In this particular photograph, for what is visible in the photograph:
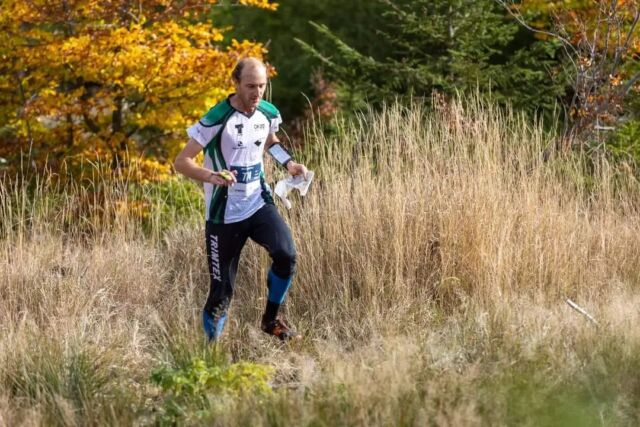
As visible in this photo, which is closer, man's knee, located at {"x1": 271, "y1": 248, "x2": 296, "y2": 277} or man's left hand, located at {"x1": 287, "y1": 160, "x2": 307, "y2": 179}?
man's knee, located at {"x1": 271, "y1": 248, "x2": 296, "y2": 277}

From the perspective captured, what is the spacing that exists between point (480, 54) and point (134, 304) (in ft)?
23.3

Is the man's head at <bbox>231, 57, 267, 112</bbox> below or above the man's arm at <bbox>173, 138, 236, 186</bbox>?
above

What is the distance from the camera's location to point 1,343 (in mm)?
6258

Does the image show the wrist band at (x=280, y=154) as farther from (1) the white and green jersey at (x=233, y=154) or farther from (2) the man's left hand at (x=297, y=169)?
(1) the white and green jersey at (x=233, y=154)

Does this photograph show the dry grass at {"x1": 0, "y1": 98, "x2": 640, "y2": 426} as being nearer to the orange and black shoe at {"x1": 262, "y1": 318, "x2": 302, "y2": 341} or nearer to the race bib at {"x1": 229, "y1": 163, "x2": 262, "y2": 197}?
the orange and black shoe at {"x1": 262, "y1": 318, "x2": 302, "y2": 341}

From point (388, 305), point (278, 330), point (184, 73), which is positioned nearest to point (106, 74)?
point (184, 73)

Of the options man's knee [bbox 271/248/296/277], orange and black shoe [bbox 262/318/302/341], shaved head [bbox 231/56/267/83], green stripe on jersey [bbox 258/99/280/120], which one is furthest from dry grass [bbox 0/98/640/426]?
shaved head [bbox 231/56/267/83]

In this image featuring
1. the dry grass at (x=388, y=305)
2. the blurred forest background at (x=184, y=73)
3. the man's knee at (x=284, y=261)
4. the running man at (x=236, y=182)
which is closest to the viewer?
the dry grass at (x=388, y=305)

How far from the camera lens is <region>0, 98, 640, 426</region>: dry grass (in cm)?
522

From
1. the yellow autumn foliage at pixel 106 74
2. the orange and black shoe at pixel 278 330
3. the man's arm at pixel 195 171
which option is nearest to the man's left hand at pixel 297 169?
the man's arm at pixel 195 171

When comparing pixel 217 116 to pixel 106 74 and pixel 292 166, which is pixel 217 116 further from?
pixel 106 74

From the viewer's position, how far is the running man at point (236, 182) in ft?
20.1

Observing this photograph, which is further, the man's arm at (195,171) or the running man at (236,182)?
the running man at (236,182)

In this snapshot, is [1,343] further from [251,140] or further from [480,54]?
[480,54]
